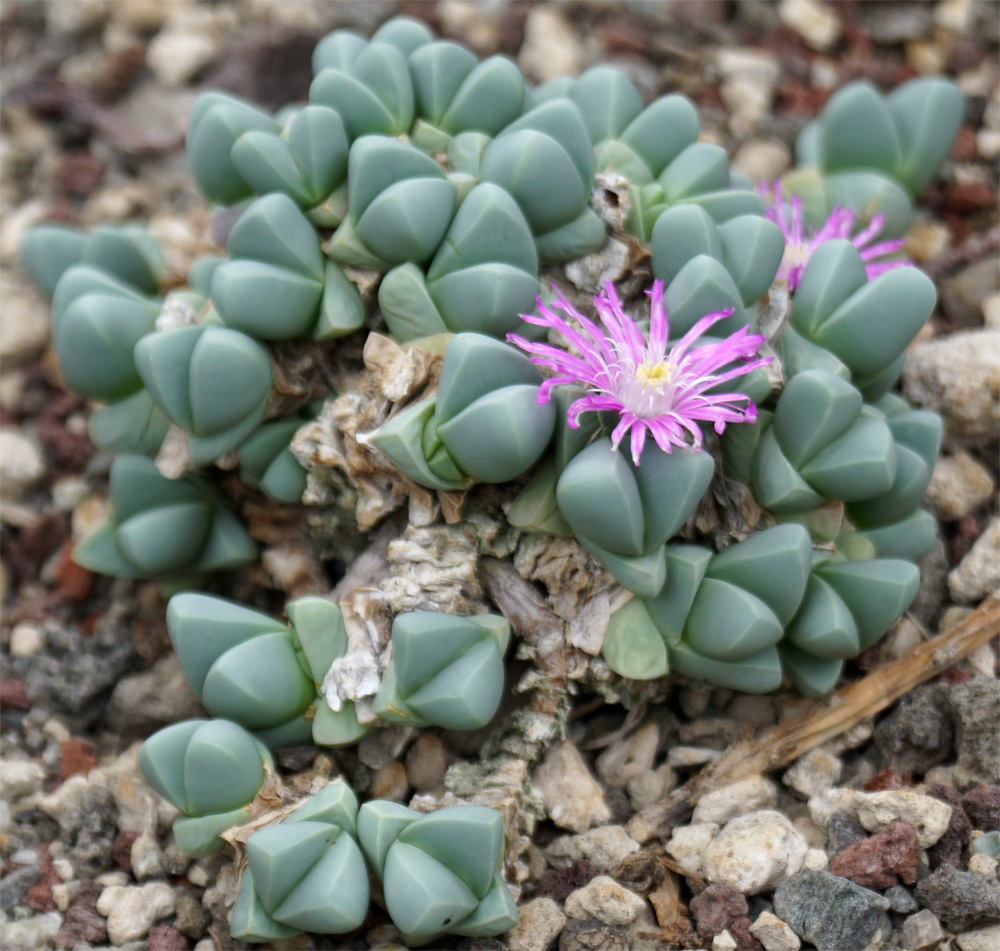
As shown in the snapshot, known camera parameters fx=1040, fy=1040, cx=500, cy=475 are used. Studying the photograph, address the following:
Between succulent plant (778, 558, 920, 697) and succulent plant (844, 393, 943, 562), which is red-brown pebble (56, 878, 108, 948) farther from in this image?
succulent plant (844, 393, 943, 562)

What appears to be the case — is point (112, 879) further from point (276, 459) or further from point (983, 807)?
point (983, 807)

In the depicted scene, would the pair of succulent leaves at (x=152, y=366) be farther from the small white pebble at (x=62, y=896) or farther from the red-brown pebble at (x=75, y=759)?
the small white pebble at (x=62, y=896)

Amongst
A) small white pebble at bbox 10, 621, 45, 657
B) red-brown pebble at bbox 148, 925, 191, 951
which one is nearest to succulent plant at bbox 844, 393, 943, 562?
red-brown pebble at bbox 148, 925, 191, 951

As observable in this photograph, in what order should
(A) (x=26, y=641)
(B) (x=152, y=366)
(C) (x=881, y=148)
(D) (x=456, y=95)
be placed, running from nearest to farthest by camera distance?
(B) (x=152, y=366), (D) (x=456, y=95), (A) (x=26, y=641), (C) (x=881, y=148)

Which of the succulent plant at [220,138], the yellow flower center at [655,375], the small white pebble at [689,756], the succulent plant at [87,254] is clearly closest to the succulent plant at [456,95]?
the succulent plant at [220,138]

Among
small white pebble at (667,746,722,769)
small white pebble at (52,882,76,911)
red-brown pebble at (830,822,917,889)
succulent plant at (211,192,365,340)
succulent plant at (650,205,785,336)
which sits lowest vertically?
small white pebble at (52,882,76,911)

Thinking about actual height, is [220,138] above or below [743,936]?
above

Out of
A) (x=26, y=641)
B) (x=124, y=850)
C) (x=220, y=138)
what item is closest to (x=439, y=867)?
(x=124, y=850)
